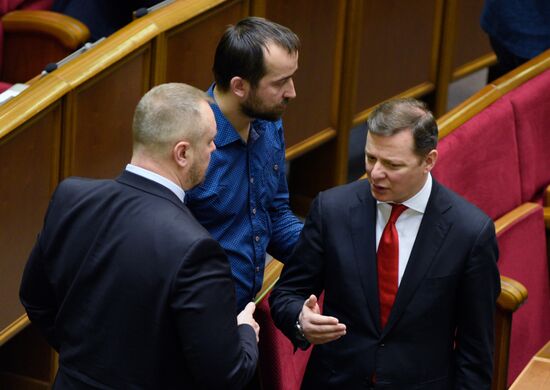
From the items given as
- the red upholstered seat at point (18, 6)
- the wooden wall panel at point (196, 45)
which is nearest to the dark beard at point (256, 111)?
the wooden wall panel at point (196, 45)

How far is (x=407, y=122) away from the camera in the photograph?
2.71 feet

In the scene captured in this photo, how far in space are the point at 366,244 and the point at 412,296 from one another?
0.05 meters

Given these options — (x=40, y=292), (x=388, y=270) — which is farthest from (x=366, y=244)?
(x=40, y=292)

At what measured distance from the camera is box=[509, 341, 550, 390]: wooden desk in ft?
2.98

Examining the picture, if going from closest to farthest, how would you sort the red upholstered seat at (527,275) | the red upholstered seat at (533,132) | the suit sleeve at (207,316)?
the suit sleeve at (207,316)
the red upholstered seat at (527,275)
the red upholstered seat at (533,132)

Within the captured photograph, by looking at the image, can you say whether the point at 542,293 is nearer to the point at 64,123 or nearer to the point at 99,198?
the point at 64,123

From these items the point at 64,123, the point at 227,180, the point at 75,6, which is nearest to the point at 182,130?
the point at 227,180

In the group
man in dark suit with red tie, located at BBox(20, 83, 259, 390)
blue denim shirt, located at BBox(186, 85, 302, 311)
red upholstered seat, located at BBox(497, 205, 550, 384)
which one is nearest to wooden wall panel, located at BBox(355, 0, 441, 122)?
red upholstered seat, located at BBox(497, 205, 550, 384)

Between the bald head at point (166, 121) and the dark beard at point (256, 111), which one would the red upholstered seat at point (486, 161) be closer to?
the dark beard at point (256, 111)

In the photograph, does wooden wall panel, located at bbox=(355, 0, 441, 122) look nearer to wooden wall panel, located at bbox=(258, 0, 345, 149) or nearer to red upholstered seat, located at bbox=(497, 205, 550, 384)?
wooden wall panel, located at bbox=(258, 0, 345, 149)

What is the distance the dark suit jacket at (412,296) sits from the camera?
0.82 metres

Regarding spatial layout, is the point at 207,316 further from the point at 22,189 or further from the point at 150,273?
the point at 22,189

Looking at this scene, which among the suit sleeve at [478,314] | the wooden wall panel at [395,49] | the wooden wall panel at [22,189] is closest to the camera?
the suit sleeve at [478,314]

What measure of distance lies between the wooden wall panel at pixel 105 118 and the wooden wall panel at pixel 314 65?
279 millimetres
